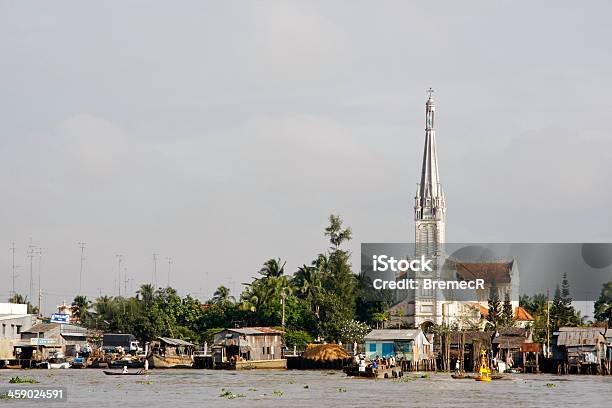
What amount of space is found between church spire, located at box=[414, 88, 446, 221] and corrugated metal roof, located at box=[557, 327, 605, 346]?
222 feet

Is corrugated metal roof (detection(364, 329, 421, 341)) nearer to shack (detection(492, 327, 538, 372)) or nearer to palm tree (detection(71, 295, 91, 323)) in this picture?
shack (detection(492, 327, 538, 372))

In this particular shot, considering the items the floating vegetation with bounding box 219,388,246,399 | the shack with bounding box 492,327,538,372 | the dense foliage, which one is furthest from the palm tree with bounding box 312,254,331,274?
the floating vegetation with bounding box 219,388,246,399

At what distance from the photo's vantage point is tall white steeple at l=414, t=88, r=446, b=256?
6914 inches

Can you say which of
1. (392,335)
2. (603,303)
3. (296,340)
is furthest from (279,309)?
(603,303)

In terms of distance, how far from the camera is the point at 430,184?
17750cm

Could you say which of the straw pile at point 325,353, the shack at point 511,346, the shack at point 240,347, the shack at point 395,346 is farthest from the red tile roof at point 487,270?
the straw pile at point 325,353

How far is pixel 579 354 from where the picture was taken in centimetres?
10694

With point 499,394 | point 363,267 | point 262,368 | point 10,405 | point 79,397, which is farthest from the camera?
point 363,267

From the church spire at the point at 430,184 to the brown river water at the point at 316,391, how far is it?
82.3 meters

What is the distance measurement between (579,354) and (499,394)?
38.1 metres

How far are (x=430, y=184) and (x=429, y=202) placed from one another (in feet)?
9.40

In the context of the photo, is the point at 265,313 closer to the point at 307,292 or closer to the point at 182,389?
the point at 307,292

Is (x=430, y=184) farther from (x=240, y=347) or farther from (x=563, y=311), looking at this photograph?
(x=240, y=347)

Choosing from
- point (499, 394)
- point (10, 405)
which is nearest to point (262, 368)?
point (499, 394)
